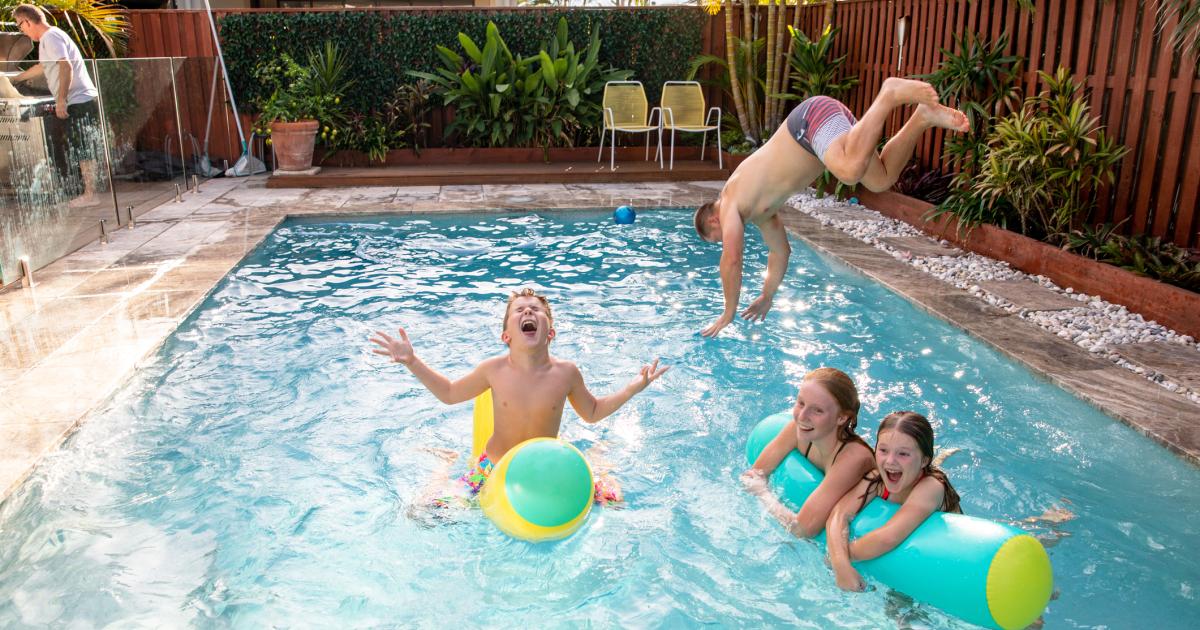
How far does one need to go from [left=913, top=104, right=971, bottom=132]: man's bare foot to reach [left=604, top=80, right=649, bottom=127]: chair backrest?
870 centimetres

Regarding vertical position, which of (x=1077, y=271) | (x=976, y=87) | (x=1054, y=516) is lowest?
(x=1054, y=516)

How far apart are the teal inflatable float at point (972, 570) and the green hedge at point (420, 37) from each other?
38.1 ft

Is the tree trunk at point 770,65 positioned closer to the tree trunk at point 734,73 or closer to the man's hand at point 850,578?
the tree trunk at point 734,73

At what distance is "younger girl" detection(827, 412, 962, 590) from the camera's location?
9.43 ft

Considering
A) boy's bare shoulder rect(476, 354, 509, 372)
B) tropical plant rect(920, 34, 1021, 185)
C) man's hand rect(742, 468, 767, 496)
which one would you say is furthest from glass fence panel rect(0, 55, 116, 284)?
tropical plant rect(920, 34, 1021, 185)

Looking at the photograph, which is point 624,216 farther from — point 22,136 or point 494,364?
point 494,364

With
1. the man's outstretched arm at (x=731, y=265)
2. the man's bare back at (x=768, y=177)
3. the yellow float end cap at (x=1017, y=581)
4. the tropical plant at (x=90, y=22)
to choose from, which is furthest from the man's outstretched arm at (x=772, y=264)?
the tropical plant at (x=90, y=22)

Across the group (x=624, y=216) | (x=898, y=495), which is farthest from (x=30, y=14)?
(x=898, y=495)

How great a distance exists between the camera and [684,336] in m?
6.32

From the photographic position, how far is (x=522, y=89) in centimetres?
1299

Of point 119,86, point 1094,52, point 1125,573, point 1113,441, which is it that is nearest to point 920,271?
point 1094,52

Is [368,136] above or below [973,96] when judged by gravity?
below

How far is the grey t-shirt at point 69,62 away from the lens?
7203 millimetres

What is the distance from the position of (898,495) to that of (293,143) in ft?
34.6
